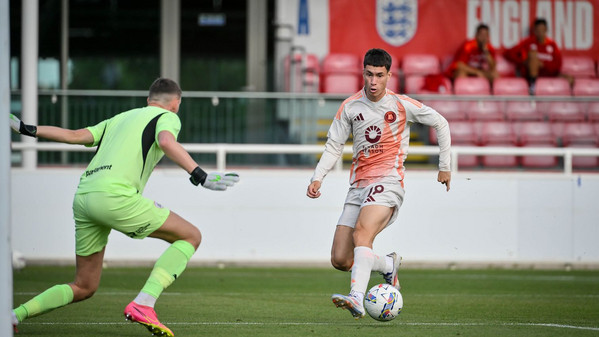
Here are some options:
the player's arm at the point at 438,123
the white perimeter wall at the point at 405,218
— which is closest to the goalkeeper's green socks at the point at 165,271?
the player's arm at the point at 438,123

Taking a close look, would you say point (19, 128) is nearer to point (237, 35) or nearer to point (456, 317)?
point (456, 317)

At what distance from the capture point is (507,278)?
11.6m

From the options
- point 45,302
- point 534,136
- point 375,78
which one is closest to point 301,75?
point 534,136

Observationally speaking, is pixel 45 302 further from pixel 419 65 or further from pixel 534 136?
pixel 419 65

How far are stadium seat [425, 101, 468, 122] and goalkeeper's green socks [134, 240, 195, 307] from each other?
9.45 m

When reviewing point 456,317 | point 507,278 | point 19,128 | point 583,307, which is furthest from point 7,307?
point 507,278

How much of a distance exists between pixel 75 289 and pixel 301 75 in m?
9.94

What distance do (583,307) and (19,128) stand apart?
5.20 metres

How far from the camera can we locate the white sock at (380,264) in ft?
24.4

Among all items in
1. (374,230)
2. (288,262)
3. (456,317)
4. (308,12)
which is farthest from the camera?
(308,12)

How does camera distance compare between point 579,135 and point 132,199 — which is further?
point 579,135

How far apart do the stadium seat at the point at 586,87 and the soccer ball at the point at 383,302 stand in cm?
1091

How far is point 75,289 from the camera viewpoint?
680 centimetres

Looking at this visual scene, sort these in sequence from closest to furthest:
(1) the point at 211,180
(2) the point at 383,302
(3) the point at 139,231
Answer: (1) the point at 211,180, (3) the point at 139,231, (2) the point at 383,302
